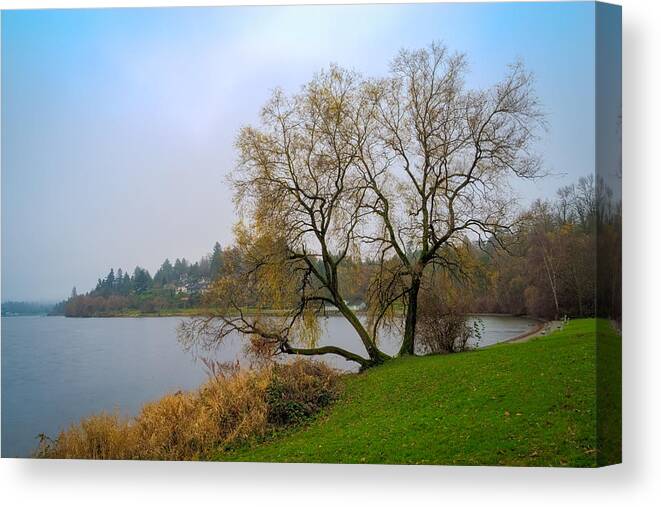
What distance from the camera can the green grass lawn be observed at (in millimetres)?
7742

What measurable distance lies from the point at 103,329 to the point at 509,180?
17.5 feet

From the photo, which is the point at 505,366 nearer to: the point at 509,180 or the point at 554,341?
the point at 554,341

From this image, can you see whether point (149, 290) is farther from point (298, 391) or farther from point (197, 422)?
point (298, 391)

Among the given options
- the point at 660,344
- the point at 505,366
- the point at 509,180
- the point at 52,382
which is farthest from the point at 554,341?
the point at 52,382

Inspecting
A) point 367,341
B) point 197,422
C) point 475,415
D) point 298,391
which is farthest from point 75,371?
point 475,415

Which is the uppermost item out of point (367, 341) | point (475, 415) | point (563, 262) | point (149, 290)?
point (563, 262)

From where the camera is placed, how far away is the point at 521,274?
8531mm

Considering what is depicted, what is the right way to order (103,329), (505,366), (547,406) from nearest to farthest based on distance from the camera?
(547,406), (505,366), (103,329)

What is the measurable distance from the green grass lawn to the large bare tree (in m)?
0.88

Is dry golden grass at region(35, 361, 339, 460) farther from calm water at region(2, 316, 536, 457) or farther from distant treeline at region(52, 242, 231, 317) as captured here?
distant treeline at region(52, 242, 231, 317)

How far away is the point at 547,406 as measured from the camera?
25.7 feet

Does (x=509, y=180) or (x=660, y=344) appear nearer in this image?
(x=660, y=344)

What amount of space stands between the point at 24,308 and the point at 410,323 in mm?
4840

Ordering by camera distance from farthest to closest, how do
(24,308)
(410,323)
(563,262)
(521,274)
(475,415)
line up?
(410,323) → (24,308) → (521,274) → (563,262) → (475,415)
